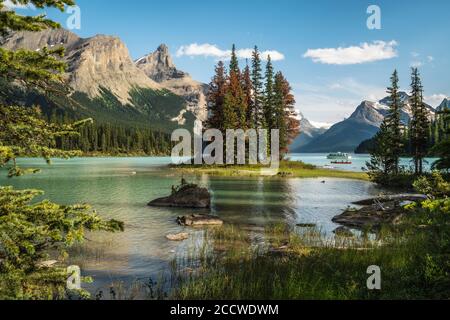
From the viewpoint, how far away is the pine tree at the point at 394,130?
51.3 m

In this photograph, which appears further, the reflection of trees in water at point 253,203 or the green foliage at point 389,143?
the green foliage at point 389,143

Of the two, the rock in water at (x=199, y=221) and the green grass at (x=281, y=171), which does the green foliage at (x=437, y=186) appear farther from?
the green grass at (x=281, y=171)

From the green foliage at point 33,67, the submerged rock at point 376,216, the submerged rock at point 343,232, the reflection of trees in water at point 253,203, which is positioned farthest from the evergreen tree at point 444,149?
the reflection of trees in water at point 253,203

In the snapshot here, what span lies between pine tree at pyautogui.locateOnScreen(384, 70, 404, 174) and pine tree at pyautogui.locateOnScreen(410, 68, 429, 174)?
229cm

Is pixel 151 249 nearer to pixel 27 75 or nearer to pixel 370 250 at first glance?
pixel 370 250

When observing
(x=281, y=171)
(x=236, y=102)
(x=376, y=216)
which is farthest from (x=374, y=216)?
(x=236, y=102)

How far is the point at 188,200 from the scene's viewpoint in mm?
32156

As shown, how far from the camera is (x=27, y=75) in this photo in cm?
730

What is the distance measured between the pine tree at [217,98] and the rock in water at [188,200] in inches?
1744

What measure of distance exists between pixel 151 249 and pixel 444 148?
13051 millimetres

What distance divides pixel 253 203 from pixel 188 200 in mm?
5756

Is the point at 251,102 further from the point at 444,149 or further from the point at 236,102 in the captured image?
the point at 444,149

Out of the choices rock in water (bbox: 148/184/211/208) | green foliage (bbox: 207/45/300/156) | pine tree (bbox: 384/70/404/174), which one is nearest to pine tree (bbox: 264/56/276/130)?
green foliage (bbox: 207/45/300/156)

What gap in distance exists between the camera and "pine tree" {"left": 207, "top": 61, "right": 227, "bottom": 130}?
78688 millimetres
